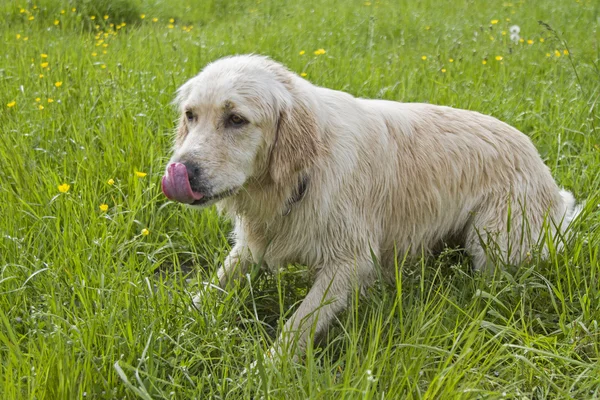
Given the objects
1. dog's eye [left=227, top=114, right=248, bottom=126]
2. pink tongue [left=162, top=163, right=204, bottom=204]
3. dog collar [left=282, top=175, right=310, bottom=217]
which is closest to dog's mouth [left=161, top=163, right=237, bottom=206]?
pink tongue [left=162, top=163, right=204, bottom=204]

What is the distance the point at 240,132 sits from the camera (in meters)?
2.70

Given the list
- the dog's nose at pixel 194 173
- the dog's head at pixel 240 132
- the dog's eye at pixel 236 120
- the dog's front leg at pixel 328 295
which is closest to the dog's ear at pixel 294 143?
the dog's head at pixel 240 132

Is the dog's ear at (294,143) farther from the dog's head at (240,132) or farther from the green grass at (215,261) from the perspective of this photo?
the green grass at (215,261)

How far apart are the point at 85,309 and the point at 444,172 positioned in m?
1.76

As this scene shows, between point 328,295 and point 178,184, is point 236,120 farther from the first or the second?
point 328,295

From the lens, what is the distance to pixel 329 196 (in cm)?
288

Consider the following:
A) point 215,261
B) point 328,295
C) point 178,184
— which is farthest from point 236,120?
point 328,295

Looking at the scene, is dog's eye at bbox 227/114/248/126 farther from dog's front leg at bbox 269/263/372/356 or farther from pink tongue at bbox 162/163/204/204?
dog's front leg at bbox 269/263/372/356

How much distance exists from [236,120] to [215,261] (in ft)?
2.32

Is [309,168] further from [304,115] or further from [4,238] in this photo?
[4,238]

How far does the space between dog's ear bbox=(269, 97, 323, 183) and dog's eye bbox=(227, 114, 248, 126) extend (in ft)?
0.57

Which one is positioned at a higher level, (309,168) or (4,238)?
(309,168)

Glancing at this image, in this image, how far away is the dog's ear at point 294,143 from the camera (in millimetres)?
2764

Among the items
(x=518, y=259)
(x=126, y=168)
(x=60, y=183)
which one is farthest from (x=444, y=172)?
(x=60, y=183)
